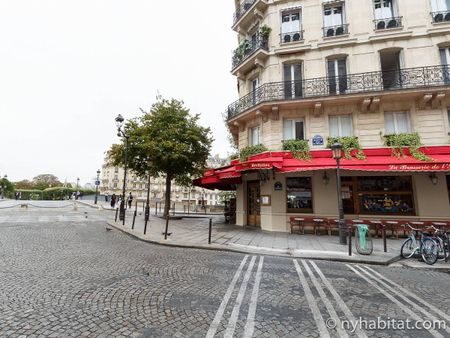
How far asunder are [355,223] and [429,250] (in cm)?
412

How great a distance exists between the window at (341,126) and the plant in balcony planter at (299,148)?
192cm

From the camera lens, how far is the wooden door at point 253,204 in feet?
47.8

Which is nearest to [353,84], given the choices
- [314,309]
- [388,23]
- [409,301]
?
[388,23]

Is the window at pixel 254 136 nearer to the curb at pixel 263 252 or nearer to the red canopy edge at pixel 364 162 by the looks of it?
the red canopy edge at pixel 364 162

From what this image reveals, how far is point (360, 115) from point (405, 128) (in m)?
2.48

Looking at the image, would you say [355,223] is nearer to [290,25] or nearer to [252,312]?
[252,312]

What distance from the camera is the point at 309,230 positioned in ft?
41.5

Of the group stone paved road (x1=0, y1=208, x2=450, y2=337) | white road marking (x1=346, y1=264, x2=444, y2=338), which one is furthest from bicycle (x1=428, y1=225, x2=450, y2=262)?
white road marking (x1=346, y1=264, x2=444, y2=338)

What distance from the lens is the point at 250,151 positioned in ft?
47.8

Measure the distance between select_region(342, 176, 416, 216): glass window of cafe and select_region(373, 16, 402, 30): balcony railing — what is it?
913cm

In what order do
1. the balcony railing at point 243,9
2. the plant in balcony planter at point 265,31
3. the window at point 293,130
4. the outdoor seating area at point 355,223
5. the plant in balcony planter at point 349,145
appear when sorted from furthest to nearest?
the balcony railing at point 243,9 → the plant in balcony planter at point 265,31 → the window at point 293,130 → the plant in balcony planter at point 349,145 → the outdoor seating area at point 355,223

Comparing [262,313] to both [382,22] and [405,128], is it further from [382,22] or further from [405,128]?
[382,22]

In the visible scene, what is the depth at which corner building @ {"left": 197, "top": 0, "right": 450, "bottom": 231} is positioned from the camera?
11.9 m

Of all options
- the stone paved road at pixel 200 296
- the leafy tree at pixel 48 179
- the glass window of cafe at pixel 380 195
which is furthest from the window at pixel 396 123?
the leafy tree at pixel 48 179
